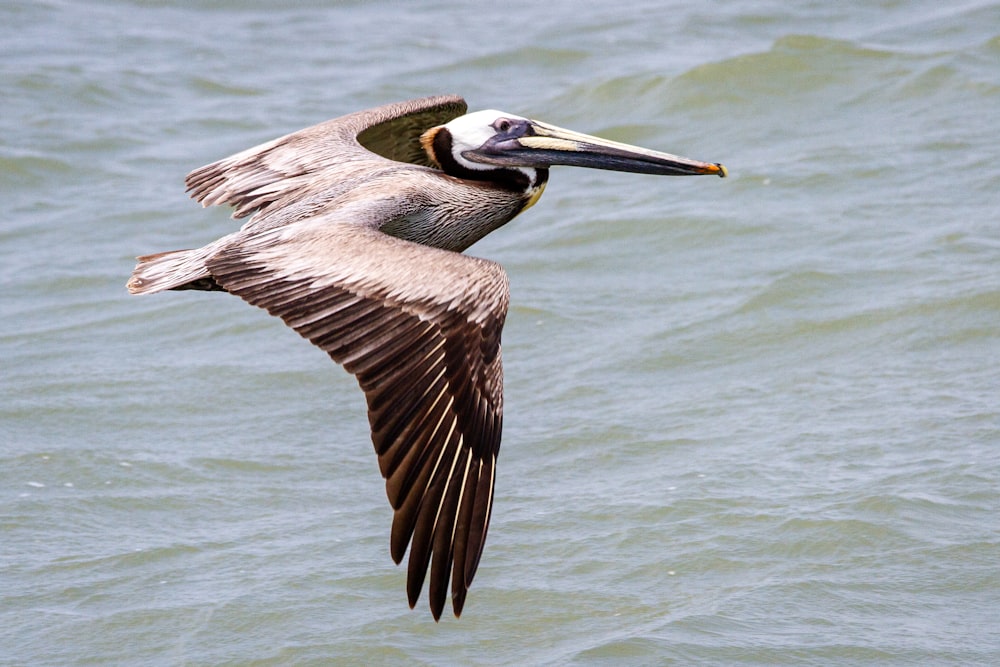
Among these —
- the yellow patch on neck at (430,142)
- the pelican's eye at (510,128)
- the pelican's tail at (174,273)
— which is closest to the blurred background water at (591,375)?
the pelican's tail at (174,273)

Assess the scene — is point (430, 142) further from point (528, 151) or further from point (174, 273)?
point (174, 273)

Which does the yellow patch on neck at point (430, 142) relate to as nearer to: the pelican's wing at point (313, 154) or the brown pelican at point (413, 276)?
the brown pelican at point (413, 276)

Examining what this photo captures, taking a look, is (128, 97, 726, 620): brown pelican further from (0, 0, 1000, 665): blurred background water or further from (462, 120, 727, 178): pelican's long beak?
(0, 0, 1000, 665): blurred background water

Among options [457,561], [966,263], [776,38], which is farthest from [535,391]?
[776,38]

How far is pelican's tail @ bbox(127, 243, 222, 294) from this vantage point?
5.67 m

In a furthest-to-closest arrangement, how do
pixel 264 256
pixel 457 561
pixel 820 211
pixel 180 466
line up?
pixel 820 211, pixel 180 466, pixel 264 256, pixel 457 561

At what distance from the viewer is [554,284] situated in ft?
33.1

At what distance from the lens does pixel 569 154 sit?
6406mm

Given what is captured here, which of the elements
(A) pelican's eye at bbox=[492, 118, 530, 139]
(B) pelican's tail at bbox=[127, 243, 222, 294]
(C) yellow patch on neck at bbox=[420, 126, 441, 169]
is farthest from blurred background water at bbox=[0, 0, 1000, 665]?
(A) pelican's eye at bbox=[492, 118, 530, 139]

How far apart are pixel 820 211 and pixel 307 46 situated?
629 centimetres

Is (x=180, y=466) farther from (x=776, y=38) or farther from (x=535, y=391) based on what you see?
(x=776, y=38)

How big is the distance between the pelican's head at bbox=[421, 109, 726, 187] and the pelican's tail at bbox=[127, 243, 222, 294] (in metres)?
1.24

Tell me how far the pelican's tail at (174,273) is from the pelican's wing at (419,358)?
0.33m

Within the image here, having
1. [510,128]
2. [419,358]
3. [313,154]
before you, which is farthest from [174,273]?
[510,128]
